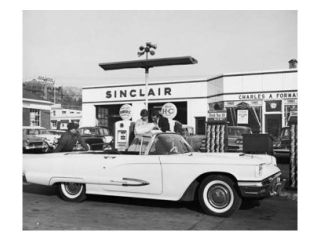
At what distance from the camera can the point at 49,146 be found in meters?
13.1

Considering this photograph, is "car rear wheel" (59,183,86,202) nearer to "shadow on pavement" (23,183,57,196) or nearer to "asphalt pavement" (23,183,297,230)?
"asphalt pavement" (23,183,297,230)

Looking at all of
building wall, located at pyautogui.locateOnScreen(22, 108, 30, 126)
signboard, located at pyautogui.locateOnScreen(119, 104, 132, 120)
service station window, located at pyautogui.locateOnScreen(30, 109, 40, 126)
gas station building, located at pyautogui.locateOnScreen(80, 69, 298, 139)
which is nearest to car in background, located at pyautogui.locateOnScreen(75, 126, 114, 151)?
signboard, located at pyautogui.locateOnScreen(119, 104, 132, 120)

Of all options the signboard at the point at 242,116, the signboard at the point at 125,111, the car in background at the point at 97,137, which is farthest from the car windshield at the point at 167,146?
the signboard at the point at 242,116

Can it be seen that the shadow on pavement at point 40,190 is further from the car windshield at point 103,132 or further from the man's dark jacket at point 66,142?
the car windshield at point 103,132

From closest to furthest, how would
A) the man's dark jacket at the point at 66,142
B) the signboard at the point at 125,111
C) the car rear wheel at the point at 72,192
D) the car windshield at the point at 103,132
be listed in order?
the car rear wheel at the point at 72,192
the man's dark jacket at the point at 66,142
the signboard at the point at 125,111
the car windshield at the point at 103,132

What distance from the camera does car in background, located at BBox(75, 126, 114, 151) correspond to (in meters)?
13.3

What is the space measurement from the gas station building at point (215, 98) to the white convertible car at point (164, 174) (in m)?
11.2

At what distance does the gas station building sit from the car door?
1156cm

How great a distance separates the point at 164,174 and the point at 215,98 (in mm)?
15062

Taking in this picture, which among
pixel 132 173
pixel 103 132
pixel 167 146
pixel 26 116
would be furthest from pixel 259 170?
pixel 103 132

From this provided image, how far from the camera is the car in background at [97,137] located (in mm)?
13297

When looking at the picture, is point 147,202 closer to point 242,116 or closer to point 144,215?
point 144,215
